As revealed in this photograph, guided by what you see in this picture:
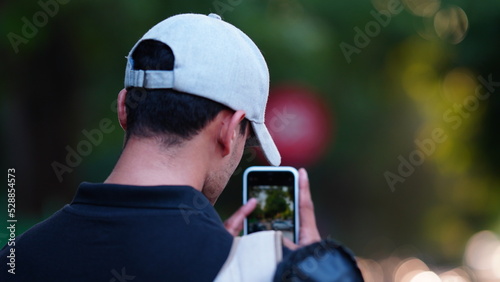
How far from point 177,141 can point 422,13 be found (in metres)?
5.07

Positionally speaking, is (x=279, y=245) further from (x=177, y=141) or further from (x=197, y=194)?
(x=177, y=141)

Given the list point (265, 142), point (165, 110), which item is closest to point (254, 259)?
point (165, 110)

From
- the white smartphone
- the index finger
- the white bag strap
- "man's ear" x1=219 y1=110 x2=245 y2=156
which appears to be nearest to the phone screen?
the white smartphone

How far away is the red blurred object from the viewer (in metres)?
5.67

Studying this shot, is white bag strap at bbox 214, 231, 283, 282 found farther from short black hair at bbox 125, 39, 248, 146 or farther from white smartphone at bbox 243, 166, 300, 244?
white smartphone at bbox 243, 166, 300, 244

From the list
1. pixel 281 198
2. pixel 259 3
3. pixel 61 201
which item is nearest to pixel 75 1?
pixel 259 3

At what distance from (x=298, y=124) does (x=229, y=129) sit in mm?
4721

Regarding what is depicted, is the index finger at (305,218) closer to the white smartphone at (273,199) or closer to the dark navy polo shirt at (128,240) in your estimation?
the white smartphone at (273,199)

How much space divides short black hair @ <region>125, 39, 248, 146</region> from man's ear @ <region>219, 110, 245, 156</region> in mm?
27

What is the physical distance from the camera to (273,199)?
169 cm

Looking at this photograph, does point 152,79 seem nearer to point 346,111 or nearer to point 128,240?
point 128,240

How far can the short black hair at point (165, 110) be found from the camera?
1.35m

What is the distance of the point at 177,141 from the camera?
1344mm

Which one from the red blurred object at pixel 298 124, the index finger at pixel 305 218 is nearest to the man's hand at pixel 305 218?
the index finger at pixel 305 218
